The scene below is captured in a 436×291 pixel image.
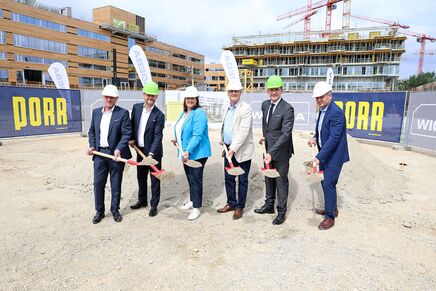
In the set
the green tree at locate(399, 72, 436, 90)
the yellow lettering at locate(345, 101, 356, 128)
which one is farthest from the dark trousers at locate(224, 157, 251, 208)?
the green tree at locate(399, 72, 436, 90)

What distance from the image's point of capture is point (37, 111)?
11.1 m

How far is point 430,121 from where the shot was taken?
369 inches

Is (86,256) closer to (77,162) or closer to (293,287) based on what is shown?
(293,287)

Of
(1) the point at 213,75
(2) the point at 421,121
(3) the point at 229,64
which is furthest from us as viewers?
(1) the point at 213,75

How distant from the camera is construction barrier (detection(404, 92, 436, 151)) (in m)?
9.30

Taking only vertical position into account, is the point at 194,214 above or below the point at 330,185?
below

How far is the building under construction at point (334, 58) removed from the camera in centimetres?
5831

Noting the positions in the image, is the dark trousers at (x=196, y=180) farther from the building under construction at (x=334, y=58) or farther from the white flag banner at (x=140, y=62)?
the building under construction at (x=334, y=58)

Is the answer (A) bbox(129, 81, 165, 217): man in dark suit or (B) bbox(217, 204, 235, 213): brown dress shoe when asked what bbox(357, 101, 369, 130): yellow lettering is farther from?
(A) bbox(129, 81, 165, 217): man in dark suit

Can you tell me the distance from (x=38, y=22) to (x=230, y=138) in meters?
50.6

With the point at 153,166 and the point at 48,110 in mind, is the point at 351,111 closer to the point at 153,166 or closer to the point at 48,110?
the point at 153,166

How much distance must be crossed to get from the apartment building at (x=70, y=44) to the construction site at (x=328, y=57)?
76.3 feet

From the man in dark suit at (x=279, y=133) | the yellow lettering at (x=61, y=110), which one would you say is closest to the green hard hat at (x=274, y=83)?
the man in dark suit at (x=279, y=133)

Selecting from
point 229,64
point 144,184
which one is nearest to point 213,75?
point 229,64
